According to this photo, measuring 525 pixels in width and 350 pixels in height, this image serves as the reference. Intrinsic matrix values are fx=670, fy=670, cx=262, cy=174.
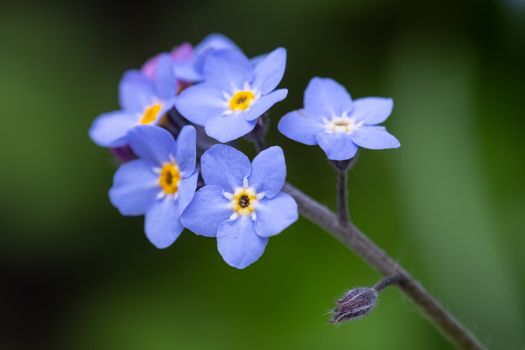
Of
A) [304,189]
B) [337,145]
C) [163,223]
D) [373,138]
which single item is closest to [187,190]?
[163,223]

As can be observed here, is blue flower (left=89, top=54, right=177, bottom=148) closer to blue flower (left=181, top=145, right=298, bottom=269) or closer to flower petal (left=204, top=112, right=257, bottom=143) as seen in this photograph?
flower petal (left=204, top=112, right=257, bottom=143)

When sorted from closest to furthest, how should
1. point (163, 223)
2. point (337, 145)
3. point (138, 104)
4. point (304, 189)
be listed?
point (337, 145) < point (163, 223) < point (138, 104) < point (304, 189)

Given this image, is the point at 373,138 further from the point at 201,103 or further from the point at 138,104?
the point at 138,104

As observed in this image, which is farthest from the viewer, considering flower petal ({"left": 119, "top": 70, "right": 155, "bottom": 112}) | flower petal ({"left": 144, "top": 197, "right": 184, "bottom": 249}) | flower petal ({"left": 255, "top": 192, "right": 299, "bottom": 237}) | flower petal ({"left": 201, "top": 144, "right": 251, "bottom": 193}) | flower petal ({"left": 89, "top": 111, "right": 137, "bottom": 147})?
flower petal ({"left": 119, "top": 70, "right": 155, "bottom": 112})

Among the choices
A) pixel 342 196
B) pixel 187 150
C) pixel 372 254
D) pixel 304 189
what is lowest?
pixel 304 189

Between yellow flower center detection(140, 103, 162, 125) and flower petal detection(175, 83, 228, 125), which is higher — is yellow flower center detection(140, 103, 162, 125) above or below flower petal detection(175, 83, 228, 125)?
below

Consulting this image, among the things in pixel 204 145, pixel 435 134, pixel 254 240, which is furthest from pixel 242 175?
pixel 435 134

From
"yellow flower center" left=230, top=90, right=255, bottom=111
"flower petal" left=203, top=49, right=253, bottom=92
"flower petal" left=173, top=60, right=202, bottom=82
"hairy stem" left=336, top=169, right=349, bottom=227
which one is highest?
"flower petal" left=203, top=49, right=253, bottom=92

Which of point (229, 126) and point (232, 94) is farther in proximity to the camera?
point (232, 94)

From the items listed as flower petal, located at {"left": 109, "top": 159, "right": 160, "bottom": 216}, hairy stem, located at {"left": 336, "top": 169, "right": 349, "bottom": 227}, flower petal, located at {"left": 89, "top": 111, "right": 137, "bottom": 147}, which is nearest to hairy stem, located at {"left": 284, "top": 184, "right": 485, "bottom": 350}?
hairy stem, located at {"left": 336, "top": 169, "right": 349, "bottom": 227}
